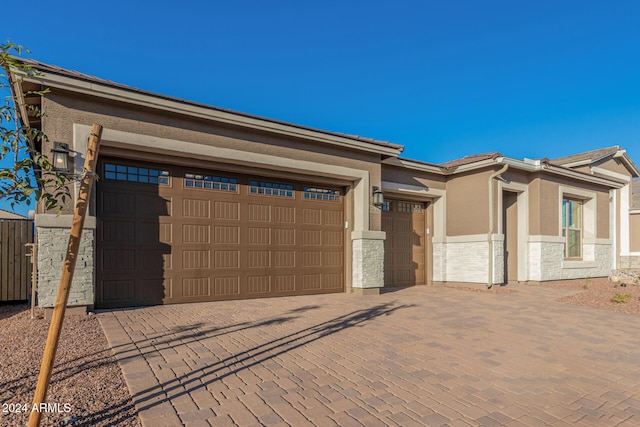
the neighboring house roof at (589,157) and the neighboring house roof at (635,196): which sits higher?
the neighboring house roof at (589,157)

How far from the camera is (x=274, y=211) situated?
8.95 meters

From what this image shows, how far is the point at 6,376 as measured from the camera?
11.6ft

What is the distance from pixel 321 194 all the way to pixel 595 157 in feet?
41.5

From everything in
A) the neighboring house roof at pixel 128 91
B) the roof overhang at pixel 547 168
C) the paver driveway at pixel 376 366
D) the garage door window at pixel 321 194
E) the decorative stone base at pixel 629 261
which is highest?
the neighboring house roof at pixel 128 91

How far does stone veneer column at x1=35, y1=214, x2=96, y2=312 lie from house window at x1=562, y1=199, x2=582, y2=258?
46.6 ft

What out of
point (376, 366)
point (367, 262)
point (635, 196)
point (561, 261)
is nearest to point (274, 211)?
point (367, 262)

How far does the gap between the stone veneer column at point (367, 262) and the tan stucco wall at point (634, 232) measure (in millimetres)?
14606

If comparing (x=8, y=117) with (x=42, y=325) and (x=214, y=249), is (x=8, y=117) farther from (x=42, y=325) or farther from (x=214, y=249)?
(x=214, y=249)

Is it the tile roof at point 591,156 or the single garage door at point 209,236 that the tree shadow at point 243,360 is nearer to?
the single garage door at point 209,236

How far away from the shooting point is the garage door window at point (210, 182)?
7957mm

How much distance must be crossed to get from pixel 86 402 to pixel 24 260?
690cm

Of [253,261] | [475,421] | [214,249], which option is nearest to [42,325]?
[214,249]

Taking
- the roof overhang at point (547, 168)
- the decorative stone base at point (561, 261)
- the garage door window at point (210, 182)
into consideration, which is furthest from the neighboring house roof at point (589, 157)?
the garage door window at point (210, 182)

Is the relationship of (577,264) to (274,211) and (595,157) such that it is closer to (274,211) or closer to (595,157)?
(595,157)
